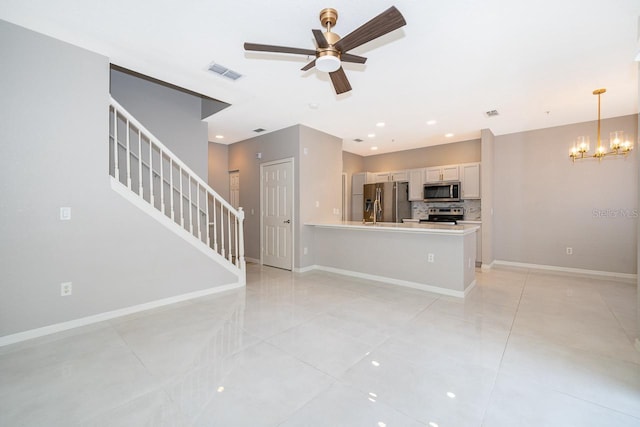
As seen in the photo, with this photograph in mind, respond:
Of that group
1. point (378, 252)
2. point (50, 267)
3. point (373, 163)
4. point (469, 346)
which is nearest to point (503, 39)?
point (469, 346)

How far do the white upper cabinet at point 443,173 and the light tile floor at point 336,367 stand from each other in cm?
328

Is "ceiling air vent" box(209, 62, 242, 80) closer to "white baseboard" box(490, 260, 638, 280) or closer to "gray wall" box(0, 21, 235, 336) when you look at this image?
"gray wall" box(0, 21, 235, 336)

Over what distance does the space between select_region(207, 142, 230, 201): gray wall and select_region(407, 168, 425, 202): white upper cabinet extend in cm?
440

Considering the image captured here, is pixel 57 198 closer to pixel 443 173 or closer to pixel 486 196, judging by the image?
pixel 486 196

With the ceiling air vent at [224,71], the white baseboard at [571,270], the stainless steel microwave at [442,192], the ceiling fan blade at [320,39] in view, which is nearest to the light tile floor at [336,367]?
the white baseboard at [571,270]

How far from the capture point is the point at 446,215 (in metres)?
6.19

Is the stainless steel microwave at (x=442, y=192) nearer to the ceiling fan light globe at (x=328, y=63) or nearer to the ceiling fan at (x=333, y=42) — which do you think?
the ceiling fan at (x=333, y=42)

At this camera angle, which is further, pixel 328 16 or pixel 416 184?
pixel 416 184

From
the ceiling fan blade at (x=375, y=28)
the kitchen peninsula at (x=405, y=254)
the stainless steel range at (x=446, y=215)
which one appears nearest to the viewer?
the ceiling fan blade at (x=375, y=28)

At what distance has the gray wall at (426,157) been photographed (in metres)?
6.15

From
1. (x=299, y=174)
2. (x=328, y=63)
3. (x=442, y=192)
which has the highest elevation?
(x=328, y=63)

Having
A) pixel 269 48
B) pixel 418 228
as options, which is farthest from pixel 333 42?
pixel 418 228

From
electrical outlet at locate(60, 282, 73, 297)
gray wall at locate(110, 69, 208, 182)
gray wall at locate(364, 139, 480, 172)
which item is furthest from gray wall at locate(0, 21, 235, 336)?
gray wall at locate(364, 139, 480, 172)

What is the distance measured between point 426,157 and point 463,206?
4.85 feet
